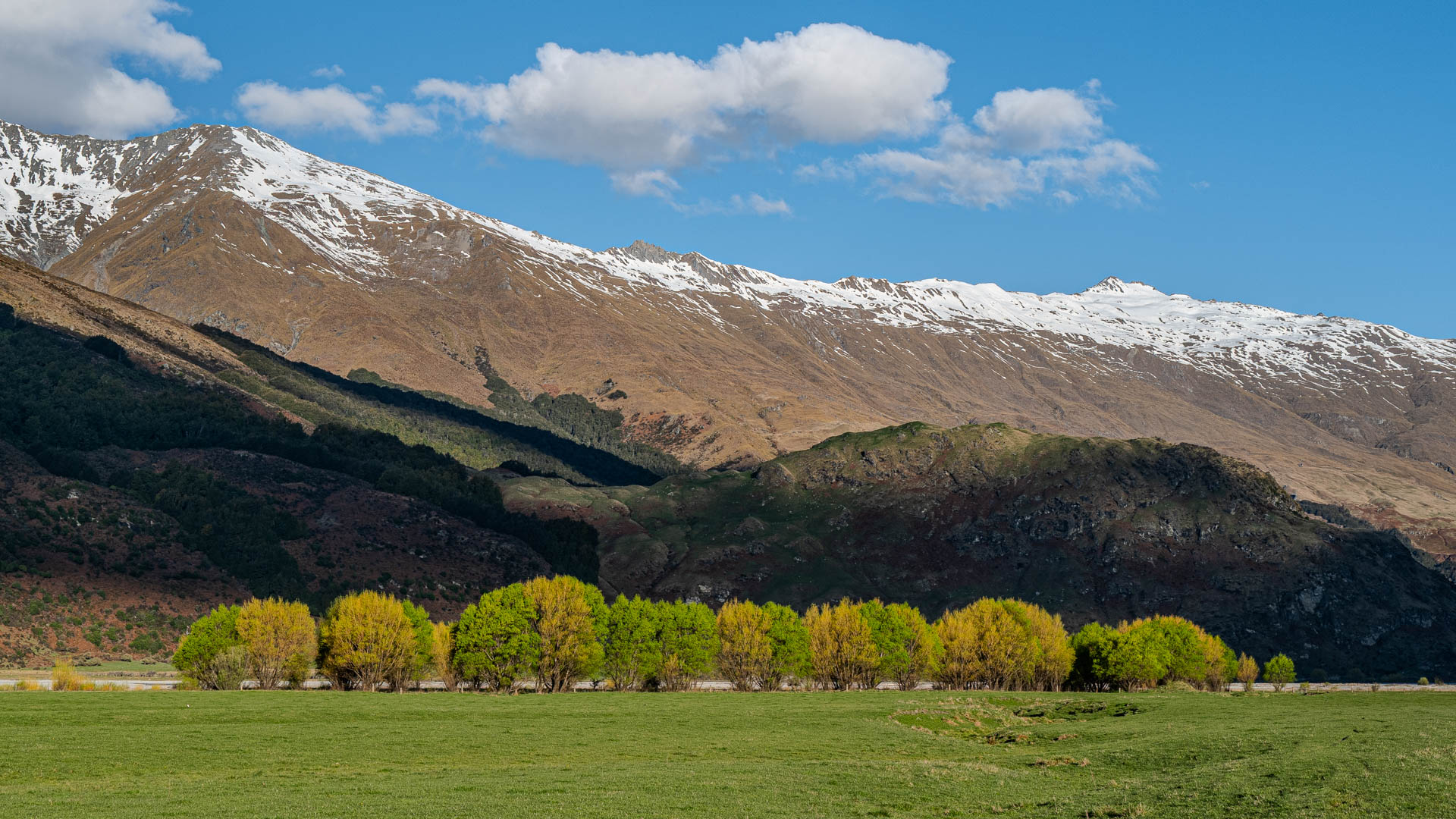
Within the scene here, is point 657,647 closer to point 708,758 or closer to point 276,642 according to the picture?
point 276,642

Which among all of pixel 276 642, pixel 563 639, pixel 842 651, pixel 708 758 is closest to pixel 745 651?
pixel 842 651

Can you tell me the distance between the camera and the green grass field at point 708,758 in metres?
40.7

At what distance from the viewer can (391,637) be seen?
103m

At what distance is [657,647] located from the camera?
11331cm

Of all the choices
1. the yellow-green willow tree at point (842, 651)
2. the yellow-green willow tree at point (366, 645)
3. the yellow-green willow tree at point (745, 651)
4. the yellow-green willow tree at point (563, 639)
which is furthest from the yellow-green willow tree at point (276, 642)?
the yellow-green willow tree at point (842, 651)

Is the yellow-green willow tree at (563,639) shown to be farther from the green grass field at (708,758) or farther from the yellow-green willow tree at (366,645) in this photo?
the green grass field at (708,758)

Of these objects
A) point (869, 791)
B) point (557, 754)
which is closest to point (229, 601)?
point (557, 754)

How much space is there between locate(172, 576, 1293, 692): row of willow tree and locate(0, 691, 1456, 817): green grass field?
16902 mm

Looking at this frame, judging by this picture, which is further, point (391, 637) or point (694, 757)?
point (391, 637)

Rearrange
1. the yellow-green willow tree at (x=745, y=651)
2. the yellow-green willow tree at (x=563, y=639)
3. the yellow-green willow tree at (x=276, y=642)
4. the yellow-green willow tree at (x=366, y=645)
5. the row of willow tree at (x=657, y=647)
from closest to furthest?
1. the yellow-green willow tree at (x=276, y=642)
2. the yellow-green willow tree at (x=366, y=645)
3. the row of willow tree at (x=657, y=647)
4. the yellow-green willow tree at (x=563, y=639)
5. the yellow-green willow tree at (x=745, y=651)

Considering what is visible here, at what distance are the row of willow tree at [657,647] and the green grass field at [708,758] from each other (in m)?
16.9

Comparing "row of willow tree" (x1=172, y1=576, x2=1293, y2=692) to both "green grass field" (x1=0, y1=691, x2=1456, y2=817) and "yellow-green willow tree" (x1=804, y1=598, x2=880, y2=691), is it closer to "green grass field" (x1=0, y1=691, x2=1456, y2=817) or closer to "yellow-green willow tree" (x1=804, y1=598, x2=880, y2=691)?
"yellow-green willow tree" (x1=804, y1=598, x2=880, y2=691)

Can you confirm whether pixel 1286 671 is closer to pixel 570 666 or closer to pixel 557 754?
pixel 570 666

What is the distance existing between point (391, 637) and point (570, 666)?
1678cm
